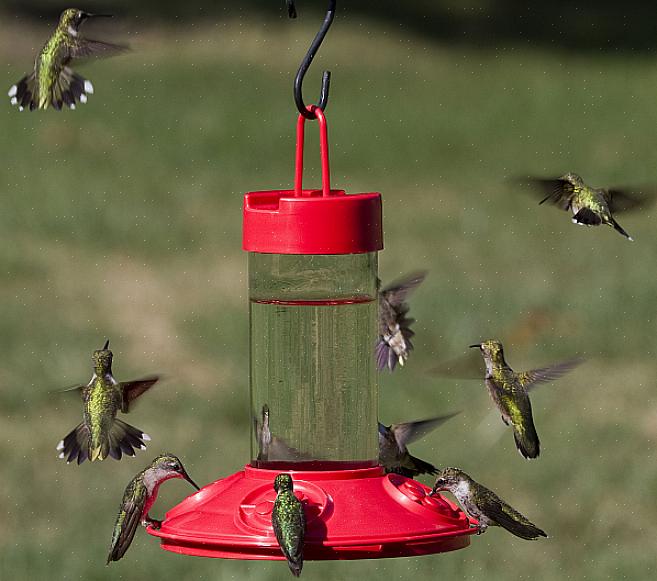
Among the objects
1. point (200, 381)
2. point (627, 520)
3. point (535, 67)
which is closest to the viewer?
point (627, 520)

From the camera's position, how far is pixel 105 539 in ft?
23.0

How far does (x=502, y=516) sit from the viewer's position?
168 inches

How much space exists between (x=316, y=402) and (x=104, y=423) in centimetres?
→ 75

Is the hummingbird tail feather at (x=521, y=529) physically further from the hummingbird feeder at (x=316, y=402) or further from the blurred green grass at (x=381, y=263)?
the blurred green grass at (x=381, y=263)

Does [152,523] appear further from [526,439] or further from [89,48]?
[89,48]

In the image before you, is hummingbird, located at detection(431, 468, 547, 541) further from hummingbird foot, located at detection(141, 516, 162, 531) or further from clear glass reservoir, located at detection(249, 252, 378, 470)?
hummingbird foot, located at detection(141, 516, 162, 531)

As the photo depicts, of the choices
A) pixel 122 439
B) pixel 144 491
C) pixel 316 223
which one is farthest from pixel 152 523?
pixel 122 439

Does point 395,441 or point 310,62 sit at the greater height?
point 310,62

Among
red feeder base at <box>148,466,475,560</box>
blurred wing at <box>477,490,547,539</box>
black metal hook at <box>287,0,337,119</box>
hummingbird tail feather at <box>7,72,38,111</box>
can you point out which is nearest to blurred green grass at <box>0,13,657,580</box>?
hummingbird tail feather at <box>7,72,38,111</box>

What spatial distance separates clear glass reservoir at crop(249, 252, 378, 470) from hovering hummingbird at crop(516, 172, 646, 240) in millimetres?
1366

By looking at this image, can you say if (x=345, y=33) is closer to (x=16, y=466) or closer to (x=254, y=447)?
(x=16, y=466)

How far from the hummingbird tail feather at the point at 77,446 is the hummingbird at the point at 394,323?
1.15 metres

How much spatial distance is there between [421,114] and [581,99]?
208 centimetres

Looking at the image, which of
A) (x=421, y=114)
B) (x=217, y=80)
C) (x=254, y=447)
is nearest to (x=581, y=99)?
(x=421, y=114)
